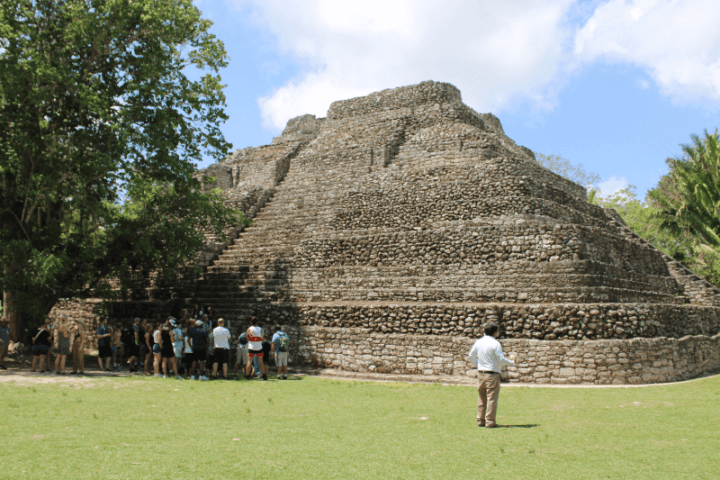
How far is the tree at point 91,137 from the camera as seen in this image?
1286cm

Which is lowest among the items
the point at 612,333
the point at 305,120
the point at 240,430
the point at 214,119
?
the point at 240,430

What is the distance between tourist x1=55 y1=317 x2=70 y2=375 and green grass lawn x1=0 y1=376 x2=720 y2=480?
2.05 m

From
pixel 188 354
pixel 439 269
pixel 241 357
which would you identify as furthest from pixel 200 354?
pixel 439 269

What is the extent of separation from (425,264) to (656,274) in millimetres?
9518

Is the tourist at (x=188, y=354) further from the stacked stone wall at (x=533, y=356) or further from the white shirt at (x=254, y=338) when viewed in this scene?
the stacked stone wall at (x=533, y=356)

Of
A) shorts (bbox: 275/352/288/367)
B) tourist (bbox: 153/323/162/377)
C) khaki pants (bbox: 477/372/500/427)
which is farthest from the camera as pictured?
shorts (bbox: 275/352/288/367)

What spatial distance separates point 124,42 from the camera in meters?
14.3

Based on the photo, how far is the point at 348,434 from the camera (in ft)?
21.0

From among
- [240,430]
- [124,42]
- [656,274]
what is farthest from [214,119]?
[656,274]

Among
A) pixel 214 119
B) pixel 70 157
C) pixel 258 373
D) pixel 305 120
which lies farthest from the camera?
pixel 305 120

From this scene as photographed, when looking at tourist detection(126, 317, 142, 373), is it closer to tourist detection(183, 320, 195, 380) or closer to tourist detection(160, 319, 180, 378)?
tourist detection(160, 319, 180, 378)

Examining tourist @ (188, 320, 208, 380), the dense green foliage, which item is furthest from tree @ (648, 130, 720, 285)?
tourist @ (188, 320, 208, 380)

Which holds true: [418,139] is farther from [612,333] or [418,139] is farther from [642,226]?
[642,226]

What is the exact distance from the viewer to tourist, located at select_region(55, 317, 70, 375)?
38.7 ft
